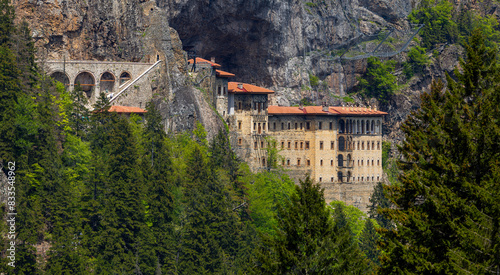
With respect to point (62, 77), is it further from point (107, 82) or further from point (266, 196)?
point (266, 196)

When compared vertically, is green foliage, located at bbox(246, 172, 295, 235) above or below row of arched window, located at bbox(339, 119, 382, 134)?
below

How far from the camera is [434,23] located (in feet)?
481

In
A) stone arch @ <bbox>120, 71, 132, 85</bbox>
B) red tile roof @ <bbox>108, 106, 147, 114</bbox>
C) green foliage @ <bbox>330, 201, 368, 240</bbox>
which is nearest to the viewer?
red tile roof @ <bbox>108, 106, 147, 114</bbox>

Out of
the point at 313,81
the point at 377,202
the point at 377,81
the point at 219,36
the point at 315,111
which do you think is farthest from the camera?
the point at 377,81

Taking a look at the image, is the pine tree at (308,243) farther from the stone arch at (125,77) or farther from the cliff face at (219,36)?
the stone arch at (125,77)

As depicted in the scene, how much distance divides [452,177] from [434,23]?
402 feet

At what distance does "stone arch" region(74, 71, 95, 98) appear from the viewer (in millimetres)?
89875

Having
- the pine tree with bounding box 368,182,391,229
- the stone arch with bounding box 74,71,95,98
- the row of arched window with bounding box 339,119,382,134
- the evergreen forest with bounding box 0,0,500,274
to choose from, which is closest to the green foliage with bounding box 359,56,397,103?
the row of arched window with bounding box 339,119,382,134

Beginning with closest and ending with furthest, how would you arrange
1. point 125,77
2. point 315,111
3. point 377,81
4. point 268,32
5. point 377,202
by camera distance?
point 125,77
point 377,202
point 315,111
point 268,32
point 377,81

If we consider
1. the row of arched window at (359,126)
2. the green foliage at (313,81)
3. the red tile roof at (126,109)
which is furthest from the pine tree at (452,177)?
the green foliage at (313,81)

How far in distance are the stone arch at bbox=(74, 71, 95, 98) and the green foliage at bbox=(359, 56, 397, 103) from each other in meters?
54.5

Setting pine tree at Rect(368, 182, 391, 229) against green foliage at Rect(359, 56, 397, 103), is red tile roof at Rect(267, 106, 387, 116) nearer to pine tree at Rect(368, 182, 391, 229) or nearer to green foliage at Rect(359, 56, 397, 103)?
pine tree at Rect(368, 182, 391, 229)

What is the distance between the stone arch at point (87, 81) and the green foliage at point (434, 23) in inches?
2881

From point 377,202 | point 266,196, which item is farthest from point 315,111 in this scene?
point 266,196
